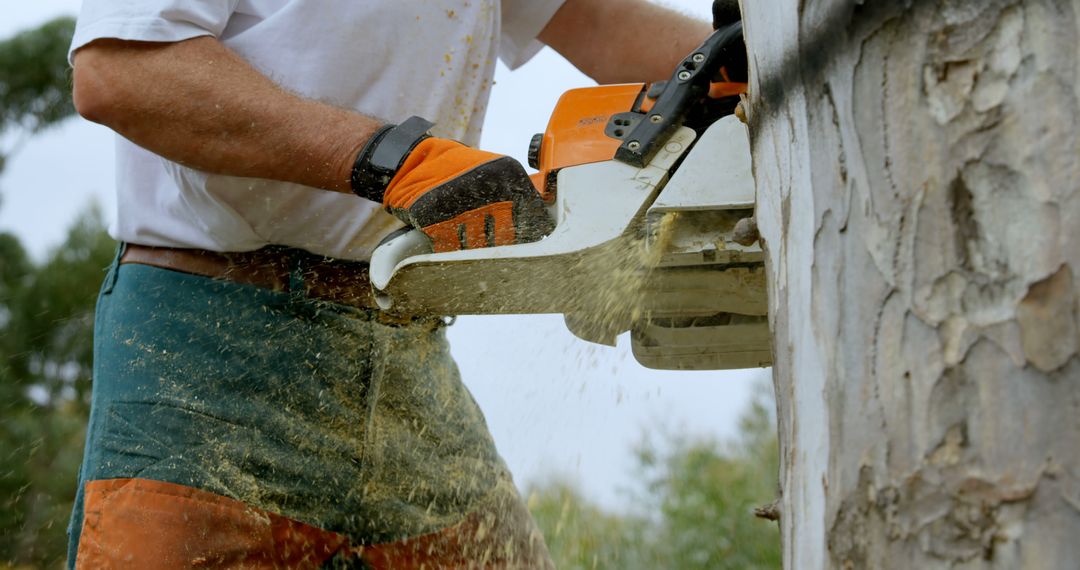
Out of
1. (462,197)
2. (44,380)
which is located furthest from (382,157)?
(44,380)

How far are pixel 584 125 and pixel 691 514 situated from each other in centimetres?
344

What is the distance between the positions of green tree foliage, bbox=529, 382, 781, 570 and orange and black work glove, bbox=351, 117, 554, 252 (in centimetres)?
289

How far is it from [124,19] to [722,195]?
3.30 ft

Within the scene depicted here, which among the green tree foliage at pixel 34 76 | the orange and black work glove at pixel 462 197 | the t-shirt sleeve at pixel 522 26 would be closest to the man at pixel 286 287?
the orange and black work glove at pixel 462 197

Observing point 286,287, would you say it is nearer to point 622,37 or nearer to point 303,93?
point 303,93

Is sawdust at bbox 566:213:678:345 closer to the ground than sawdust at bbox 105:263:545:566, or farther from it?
farther from it

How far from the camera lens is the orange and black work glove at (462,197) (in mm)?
1538

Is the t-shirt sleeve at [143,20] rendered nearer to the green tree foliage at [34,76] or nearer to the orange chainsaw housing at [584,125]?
the orange chainsaw housing at [584,125]

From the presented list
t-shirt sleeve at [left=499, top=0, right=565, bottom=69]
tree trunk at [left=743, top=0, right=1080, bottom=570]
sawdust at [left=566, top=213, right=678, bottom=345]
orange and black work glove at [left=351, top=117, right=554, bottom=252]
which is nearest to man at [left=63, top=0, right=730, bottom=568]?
orange and black work glove at [left=351, top=117, right=554, bottom=252]

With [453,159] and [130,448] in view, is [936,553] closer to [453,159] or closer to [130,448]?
[453,159]

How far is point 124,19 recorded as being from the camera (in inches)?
67.4

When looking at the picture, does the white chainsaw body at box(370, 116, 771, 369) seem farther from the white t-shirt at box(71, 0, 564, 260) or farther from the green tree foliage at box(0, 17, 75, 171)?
the green tree foliage at box(0, 17, 75, 171)

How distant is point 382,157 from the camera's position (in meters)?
1.62

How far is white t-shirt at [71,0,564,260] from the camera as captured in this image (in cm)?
188
